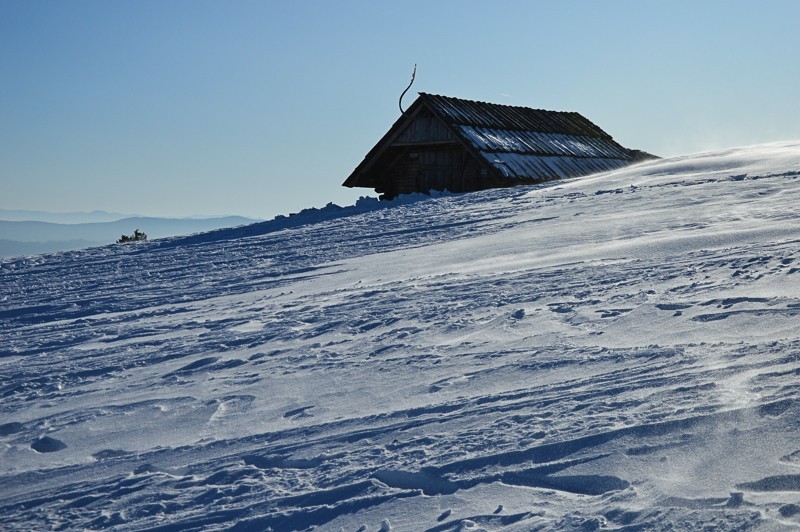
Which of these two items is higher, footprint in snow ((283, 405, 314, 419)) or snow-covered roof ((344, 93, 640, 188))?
snow-covered roof ((344, 93, 640, 188))

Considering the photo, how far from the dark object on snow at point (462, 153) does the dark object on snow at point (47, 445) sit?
14.1 m

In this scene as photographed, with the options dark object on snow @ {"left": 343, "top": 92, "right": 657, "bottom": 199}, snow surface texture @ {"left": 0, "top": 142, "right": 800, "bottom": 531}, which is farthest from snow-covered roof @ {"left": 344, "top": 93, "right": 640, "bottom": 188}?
snow surface texture @ {"left": 0, "top": 142, "right": 800, "bottom": 531}

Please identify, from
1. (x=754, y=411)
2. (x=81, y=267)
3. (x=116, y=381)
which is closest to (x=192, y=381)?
(x=116, y=381)

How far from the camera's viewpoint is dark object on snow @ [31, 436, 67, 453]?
401 centimetres

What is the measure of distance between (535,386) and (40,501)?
7.71ft

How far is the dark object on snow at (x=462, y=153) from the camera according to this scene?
18.2 meters

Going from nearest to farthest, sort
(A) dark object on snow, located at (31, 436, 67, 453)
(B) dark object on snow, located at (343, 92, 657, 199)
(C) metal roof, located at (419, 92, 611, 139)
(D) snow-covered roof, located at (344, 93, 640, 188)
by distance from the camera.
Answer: (A) dark object on snow, located at (31, 436, 67, 453)
(D) snow-covered roof, located at (344, 93, 640, 188)
(B) dark object on snow, located at (343, 92, 657, 199)
(C) metal roof, located at (419, 92, 611, 139)

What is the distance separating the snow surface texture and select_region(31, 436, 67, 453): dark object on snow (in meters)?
0.01

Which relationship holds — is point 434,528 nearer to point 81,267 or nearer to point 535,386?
point 535,386

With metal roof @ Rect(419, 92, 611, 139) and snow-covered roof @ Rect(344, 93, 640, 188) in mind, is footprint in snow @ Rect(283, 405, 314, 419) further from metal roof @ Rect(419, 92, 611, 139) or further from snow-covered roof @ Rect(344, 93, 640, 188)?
metal roof @ Rect(419, 92, 611, 139)

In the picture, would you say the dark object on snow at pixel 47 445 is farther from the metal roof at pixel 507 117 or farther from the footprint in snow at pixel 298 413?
the metal roof at pixel 507 117

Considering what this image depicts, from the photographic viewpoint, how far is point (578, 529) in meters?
2.63

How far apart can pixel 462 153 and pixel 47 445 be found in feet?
51.6

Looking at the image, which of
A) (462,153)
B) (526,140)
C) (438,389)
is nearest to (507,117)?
(526,140)
